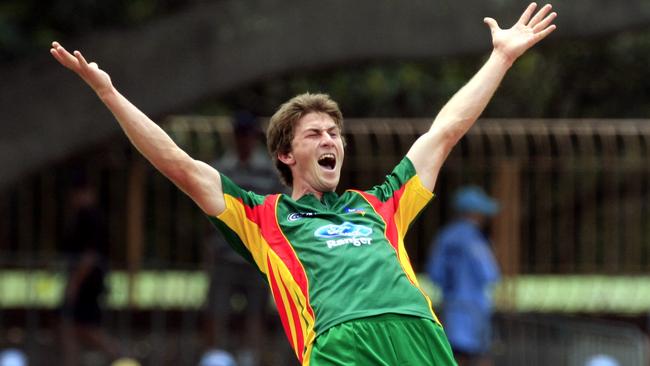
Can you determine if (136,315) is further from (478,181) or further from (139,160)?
(478,181)

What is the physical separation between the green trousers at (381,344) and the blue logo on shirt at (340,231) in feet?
1.35

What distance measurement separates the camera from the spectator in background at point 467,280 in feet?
41.3

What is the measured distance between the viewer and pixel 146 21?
36.8ft

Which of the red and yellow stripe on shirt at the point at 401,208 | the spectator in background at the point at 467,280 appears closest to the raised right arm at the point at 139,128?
the red and yellow stripe on shirt at the point at 401,208

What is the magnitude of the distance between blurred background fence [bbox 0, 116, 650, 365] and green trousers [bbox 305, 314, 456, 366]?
22.9 ft

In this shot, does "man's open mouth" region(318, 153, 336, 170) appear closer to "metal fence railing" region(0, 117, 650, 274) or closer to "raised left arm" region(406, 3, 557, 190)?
"raised left arm" region(406, 3, 557, 190)

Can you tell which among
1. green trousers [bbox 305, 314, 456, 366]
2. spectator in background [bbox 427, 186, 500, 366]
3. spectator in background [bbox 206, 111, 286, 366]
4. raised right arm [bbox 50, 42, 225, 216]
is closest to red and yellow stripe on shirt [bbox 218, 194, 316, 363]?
green trousers [bbox 305, 314, 456, 366]

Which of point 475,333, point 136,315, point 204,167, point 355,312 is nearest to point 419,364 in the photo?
Answer: point 355,312

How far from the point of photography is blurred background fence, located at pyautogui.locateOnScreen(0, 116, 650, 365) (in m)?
13.0

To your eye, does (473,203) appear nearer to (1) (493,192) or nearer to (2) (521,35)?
(1) (493,192)

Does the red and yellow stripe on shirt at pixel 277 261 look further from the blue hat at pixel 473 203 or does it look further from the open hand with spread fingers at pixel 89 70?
the blue hat at pixel 473 203

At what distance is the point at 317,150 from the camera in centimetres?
614

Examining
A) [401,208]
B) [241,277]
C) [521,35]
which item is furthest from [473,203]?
[401,208]

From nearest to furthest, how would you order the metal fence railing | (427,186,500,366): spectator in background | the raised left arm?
the raised left arm
(427,186,500,366): spectator in background
the metal fence railing
